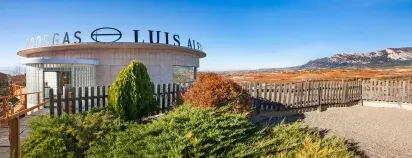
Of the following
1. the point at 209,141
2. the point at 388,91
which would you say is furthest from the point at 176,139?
the point at 388,91

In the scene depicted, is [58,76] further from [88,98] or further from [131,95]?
[131,95]

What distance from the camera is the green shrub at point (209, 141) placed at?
5328 mm

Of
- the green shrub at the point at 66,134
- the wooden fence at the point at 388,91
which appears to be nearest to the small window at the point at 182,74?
the green shrub at the point at 66,134

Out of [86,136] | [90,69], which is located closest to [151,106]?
[86,136]

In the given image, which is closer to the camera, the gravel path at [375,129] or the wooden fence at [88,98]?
the gravel path at [375,129]

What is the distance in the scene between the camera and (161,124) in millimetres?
6199

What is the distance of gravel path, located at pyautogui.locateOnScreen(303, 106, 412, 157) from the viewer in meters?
7.28

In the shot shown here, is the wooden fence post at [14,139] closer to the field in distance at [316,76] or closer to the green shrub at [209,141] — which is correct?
the green shrub at [209,141]

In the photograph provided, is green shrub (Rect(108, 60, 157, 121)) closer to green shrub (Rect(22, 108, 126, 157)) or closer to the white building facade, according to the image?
green shrub (Rect(22, 108, 126, 157))

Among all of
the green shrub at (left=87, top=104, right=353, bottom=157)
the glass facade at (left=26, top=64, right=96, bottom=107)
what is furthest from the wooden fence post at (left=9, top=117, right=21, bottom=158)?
the glass facade at (left=26, top=64, right=96, bottom=107)

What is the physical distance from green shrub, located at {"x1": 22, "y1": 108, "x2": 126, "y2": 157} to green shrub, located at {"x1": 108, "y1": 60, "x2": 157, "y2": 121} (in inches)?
40.6

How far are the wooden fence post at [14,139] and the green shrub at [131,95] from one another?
2.36 m

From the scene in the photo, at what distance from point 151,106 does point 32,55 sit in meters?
13.4

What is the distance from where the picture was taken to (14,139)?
23.9ft
